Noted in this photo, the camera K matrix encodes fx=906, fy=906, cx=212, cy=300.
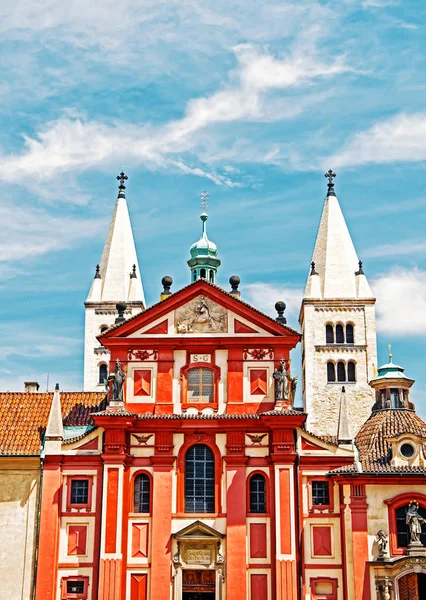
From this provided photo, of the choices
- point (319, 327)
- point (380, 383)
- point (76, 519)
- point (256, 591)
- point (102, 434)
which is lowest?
point (256, 591)

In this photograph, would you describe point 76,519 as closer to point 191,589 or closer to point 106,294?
point 191,589

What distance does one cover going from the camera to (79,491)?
3822 cm

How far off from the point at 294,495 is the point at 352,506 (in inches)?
94.5

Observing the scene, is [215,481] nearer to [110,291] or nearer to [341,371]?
[341,371]

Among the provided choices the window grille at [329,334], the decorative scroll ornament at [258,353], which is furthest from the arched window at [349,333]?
the decorative scroll ornament at [258,353]

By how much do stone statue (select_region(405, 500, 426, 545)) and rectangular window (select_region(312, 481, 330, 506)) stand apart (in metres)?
3.34

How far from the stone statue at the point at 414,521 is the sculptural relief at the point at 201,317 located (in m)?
10.8

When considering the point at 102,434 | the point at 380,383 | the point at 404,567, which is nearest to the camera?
the point at 404,567

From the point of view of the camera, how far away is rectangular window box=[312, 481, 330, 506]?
3784cm

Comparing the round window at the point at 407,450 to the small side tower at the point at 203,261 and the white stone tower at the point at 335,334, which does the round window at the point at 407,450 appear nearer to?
the small side tower at the point at 203,261

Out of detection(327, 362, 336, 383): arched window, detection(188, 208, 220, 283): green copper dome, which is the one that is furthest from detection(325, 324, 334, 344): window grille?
detection(188, 208, 220, 283): green copper dome

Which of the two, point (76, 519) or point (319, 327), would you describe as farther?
point (319, 327)

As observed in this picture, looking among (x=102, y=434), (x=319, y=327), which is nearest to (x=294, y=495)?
(x=102, y=434)

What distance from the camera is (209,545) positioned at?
122 ft
